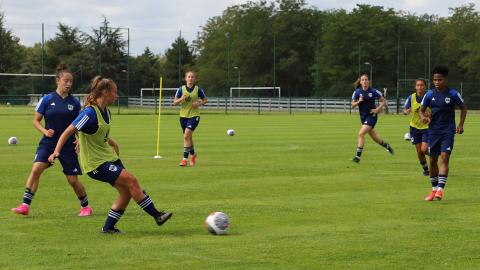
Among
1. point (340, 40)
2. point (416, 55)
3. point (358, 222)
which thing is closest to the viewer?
point (358, 222)

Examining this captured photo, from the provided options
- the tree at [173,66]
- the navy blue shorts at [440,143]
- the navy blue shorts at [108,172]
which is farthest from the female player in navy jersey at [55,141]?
the tree at [173,66]

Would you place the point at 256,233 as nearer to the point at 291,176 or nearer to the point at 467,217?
the point at 467,217

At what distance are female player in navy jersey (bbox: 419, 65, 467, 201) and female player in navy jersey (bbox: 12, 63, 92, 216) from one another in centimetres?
550

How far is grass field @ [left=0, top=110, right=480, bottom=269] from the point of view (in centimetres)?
581

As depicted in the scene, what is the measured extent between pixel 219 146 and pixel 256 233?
1246 cm

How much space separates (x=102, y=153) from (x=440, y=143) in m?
5.76

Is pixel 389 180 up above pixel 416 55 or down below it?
below

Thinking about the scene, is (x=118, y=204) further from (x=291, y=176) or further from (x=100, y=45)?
(x=100, y=45)

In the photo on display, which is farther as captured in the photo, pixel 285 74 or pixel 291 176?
pixel 285 74

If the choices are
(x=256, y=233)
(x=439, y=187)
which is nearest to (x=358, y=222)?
(x=256, y=233)

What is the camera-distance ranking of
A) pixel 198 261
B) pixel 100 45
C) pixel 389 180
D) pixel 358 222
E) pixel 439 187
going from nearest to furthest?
pixel 198 261
pixel 358 222
pixel 439 187
pixel 389 180
pixel 100 45

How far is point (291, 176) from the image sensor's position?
40.3 ft

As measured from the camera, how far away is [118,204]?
693 centimetres

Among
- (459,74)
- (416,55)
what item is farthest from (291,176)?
(459,74)
